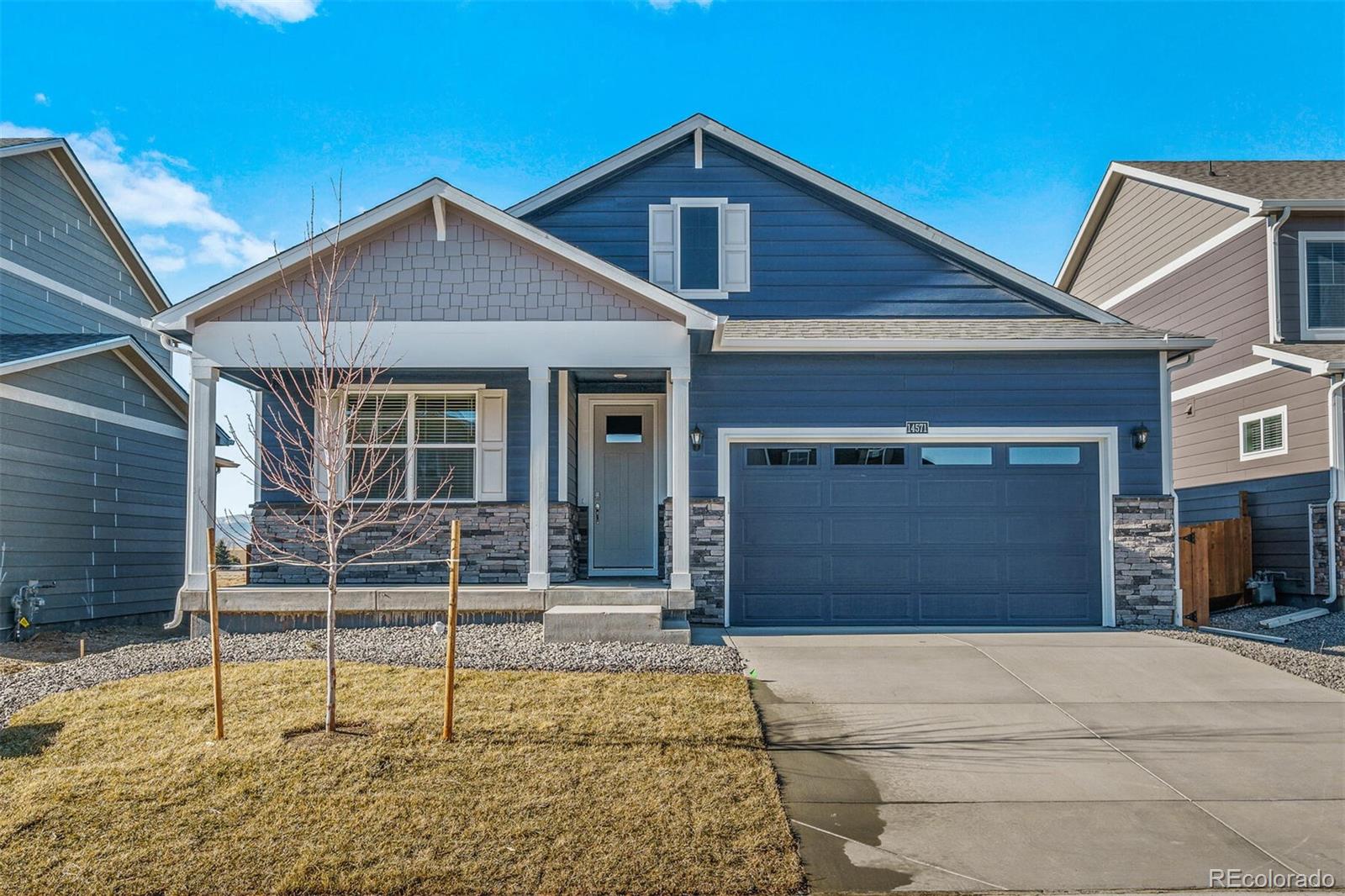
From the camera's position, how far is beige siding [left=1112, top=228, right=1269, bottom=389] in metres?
13.3

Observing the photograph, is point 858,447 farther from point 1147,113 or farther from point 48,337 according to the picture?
point 48,337

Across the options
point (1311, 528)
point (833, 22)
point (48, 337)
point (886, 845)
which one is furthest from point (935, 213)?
point (48, 337)

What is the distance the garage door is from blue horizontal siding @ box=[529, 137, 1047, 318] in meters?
2.20

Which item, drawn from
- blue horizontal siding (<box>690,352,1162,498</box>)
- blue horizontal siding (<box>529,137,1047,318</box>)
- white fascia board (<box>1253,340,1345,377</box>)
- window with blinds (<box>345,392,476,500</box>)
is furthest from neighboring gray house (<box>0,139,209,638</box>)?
white fascia board (<box>1253,340,1345,377</box>)

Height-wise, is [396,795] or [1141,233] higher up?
[1141,233]

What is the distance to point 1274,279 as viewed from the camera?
42.5ft

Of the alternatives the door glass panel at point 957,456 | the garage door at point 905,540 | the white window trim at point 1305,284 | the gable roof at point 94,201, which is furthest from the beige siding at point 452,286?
the white window trim at point 1305,284

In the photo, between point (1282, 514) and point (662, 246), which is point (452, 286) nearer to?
point (662, 246)

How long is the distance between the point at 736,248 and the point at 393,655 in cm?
672

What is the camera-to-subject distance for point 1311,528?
12.0 m

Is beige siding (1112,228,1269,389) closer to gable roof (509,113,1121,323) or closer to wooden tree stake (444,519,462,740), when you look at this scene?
gable roof (509,113,1121,323)

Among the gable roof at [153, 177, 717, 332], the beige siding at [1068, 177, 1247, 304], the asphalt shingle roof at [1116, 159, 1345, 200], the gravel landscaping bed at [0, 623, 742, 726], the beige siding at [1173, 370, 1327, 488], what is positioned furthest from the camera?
the beige siding at [1068, 177, 1247, 304]

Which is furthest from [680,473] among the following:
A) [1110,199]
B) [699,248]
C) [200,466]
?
[1110,199]

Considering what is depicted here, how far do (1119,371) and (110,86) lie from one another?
1434 centimetres
